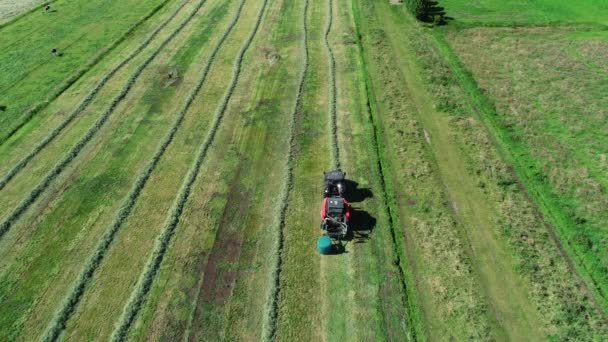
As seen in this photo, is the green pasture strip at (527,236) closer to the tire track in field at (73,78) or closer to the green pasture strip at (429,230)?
the green pasture strip at (429,230)

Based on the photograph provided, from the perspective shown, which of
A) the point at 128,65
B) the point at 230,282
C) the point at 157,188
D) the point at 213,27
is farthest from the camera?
the point at 213,27

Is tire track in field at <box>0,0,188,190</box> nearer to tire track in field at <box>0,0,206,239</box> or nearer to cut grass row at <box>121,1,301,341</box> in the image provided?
tire track in field at <box>0,0,206,239</box>

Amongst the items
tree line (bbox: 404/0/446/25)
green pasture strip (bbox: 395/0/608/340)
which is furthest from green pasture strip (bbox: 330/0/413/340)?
tree line (bbox: 404/0/446/25)

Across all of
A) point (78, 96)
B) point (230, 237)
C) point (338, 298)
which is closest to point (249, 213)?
point (230, 237)

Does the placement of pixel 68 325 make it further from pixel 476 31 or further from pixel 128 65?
pixel 476 31

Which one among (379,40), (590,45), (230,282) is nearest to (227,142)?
(230,282)

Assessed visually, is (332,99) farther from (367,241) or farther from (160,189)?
(160,189)
